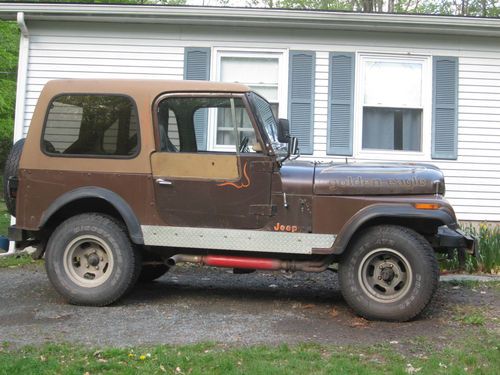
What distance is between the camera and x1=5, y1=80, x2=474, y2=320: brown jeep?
501 cm

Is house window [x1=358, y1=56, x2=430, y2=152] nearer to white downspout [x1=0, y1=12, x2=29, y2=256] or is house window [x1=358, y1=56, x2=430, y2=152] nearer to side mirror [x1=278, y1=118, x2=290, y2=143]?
side mirror [x1=278, y1=118, x2=290, y2=143]

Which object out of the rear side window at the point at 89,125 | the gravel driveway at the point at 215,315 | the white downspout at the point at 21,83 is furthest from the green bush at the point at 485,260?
the white downspout at the point at 21,83

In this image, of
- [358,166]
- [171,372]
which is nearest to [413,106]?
[358,166]

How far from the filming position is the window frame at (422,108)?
894cm

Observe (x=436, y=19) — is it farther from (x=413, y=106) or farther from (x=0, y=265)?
(x=0, y=265)

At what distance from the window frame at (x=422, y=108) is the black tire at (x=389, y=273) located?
4068 millimetres

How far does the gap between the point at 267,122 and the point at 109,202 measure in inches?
69.7

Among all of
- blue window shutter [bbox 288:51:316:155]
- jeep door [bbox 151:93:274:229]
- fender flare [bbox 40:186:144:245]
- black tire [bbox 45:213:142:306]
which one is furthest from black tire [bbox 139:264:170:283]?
blue window shutter [bbox 288:51:316:155]

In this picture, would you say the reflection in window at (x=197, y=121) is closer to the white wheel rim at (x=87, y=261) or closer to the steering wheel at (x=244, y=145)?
the steering wheel at (x=244, y=145)

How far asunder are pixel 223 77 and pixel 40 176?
14.4ft

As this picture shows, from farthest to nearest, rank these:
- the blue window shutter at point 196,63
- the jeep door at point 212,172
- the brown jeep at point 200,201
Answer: the blue window shutter at point 196,63 < the jeep door at point 212,172 < the brown jeep at point 200,201

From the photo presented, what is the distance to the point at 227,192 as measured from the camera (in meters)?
5.19

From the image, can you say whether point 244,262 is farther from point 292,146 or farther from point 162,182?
point 292,146

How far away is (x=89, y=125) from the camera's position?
18.0 ft
